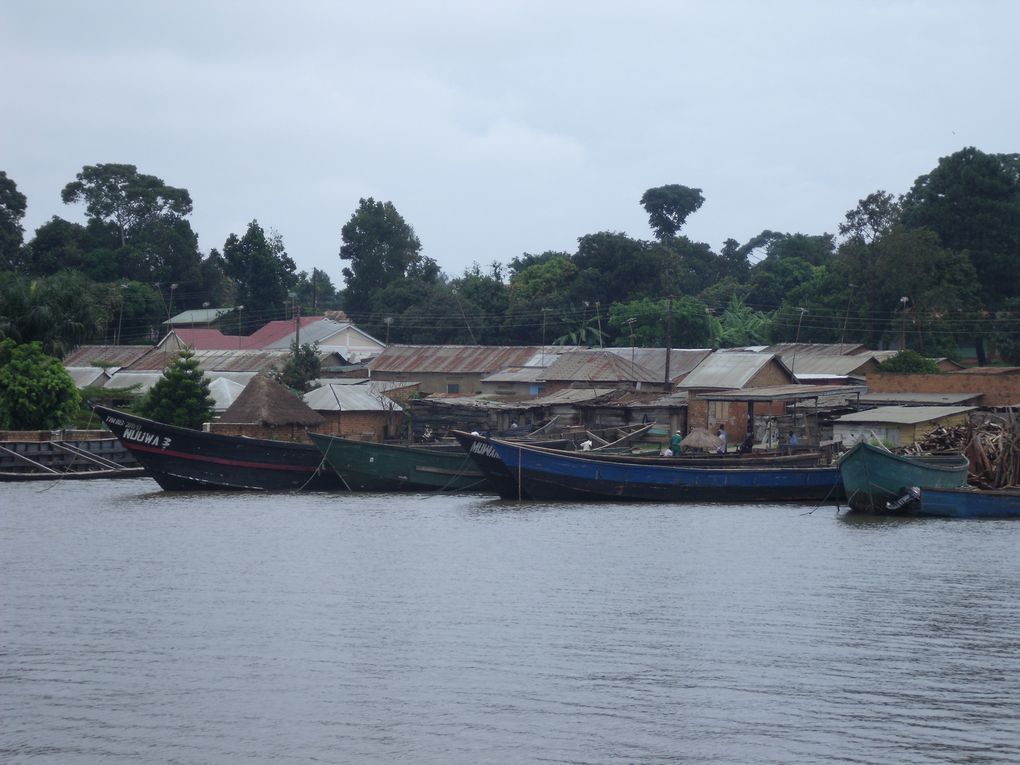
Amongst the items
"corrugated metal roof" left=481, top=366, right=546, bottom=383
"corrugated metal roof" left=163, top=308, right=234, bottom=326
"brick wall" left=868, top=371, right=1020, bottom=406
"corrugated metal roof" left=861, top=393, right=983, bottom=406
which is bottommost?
"corrugated metal roof" left=861, top=393, right=983, bottom=406

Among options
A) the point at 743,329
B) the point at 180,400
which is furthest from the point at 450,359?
the point at 180,400

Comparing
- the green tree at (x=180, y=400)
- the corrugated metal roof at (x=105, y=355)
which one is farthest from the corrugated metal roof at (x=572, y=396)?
the corrugated metal roof at (x=105, y=355)

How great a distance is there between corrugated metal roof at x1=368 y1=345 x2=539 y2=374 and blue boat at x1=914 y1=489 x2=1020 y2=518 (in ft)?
93.4

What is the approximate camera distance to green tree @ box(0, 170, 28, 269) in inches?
3164

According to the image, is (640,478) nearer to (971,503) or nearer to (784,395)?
(971,503)

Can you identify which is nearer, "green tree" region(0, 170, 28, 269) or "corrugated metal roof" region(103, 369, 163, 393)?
"corrugated metal roof" region(103, 369, 163, 393)

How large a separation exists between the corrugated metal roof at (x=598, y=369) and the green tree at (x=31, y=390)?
17620 millimetres

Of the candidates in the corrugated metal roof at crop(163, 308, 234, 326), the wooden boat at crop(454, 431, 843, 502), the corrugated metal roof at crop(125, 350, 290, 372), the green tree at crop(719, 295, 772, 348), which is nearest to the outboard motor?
the wooden boat at crop(454, 431, 843, 502)

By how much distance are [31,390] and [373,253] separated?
157ft

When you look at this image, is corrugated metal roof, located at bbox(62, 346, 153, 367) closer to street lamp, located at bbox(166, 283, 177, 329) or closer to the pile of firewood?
Answer: street lamp, located at bbox(166, 283, 177, 329)

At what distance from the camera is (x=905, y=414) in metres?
34.9

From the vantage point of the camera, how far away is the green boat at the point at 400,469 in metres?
32.9

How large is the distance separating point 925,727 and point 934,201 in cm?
5375

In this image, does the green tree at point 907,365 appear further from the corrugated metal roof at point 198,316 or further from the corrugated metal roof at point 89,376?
the corrugated metal roof at point 198,316
